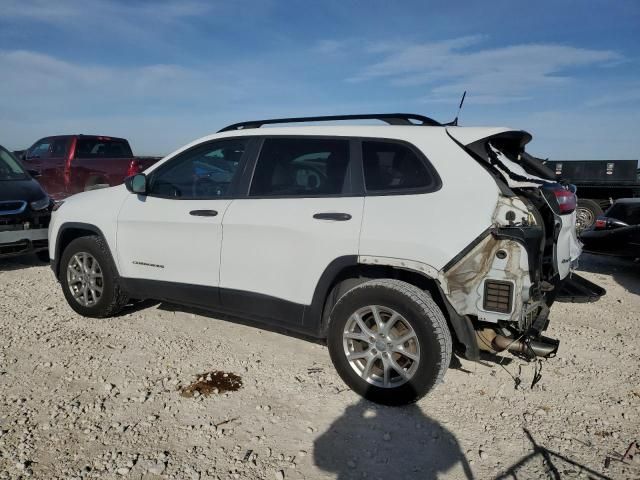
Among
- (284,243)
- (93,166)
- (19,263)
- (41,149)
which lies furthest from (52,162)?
(284,243)

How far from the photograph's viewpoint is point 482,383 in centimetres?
343

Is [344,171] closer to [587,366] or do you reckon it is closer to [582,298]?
[582,298]

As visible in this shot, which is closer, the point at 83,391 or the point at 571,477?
the point at 571,477

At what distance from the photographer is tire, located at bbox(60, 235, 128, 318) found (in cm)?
434

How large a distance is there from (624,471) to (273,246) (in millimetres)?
2488

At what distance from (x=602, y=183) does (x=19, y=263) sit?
39.6 ft

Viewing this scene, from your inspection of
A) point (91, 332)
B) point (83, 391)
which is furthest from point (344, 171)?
point (91, 332)

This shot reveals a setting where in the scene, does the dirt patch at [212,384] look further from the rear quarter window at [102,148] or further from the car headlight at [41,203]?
the rear quarter window at [102,148]

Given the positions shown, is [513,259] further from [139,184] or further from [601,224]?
[601,224]

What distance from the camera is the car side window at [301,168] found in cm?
333

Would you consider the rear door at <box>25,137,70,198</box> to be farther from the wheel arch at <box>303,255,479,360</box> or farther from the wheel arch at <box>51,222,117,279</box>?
the wheel arch at <box>303,255,479,360</box>

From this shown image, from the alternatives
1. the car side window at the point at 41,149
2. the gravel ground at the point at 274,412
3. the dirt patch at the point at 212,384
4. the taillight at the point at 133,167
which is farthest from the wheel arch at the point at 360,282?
the car side window at the point at 41,149

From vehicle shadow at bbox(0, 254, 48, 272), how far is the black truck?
34.8 feet

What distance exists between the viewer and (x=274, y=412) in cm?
301
